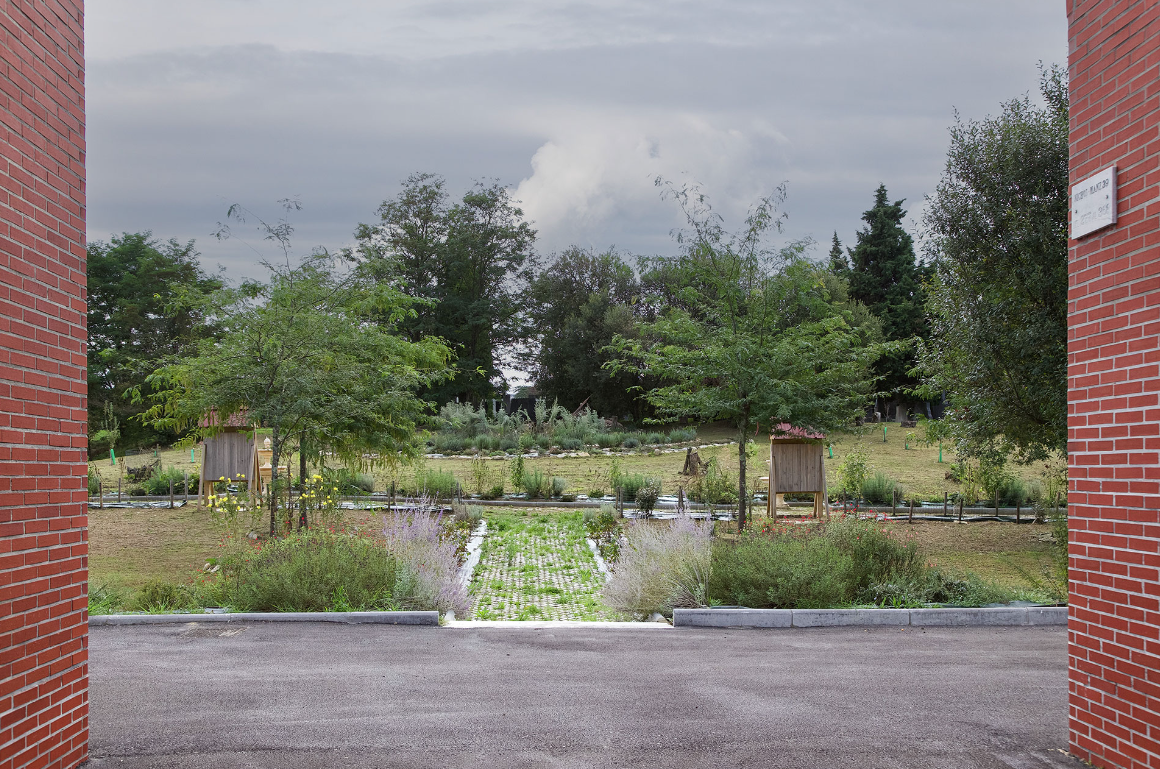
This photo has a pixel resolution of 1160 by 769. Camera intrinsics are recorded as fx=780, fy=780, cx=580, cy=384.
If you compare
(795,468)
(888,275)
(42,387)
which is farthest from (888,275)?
(42,387)

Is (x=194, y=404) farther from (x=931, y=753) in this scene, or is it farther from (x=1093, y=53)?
(x=1093, y=53)

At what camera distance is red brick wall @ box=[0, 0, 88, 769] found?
3.33 metres

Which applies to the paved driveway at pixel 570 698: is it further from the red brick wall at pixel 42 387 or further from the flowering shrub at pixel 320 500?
the flowering shrub at pixel 320 500

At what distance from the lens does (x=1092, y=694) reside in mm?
3799

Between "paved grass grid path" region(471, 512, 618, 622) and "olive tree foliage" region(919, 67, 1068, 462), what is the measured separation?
6334mm

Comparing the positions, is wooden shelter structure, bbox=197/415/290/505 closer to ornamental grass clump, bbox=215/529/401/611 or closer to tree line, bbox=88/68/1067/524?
tree line, bbox=88/68/1067/524

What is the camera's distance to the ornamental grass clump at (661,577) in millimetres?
8617

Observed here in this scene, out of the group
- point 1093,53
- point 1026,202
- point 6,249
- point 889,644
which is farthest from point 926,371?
point 6,249

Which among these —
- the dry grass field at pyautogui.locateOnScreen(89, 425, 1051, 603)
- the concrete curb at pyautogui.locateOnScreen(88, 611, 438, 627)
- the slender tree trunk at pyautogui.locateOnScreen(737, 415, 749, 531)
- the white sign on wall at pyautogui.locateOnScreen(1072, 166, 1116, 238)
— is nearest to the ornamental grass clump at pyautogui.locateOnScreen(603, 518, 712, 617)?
the concrete curb at pyautogui.locateOnScreen(88, 611, 438, 627)

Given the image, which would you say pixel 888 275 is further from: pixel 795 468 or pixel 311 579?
pixel 311 579

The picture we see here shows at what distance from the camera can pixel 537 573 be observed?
36.8ft

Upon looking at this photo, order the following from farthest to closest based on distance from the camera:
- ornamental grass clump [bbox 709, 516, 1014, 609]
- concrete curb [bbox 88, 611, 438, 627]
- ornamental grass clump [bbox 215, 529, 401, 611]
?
1. ornamental grass clump [bbox 709, 516, 1014, 609]
2. ornamental grass clump [bbox 215, 529, 401, 611]
3. concrete curb [bbox 88, 611, 438, 627]

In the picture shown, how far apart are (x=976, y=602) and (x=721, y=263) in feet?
21.9

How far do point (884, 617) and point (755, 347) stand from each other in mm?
5327
